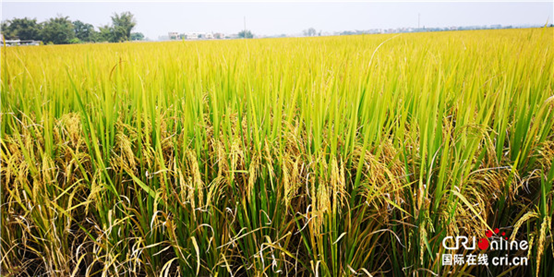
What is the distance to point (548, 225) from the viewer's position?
→ 0.85m

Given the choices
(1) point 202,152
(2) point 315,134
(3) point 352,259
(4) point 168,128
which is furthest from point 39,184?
(3) point 352,259

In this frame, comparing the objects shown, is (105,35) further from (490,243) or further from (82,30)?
(490,243)

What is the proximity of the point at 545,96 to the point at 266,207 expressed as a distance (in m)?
1.17

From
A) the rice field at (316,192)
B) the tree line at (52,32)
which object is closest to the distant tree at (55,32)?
the tree line at (52,32)

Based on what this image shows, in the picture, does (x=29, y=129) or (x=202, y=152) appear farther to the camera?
(x=29, y=129)

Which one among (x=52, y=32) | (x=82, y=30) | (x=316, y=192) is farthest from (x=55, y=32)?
(x=316, y=192)

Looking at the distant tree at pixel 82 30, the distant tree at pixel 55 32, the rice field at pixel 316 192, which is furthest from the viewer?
the distant tree at pixel 82 30

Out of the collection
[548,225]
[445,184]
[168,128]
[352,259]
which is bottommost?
[352,259]

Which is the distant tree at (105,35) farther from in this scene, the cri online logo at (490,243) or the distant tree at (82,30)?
the cri online logo at (490,243)

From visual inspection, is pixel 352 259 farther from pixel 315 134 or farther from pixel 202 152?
pixel 202 152

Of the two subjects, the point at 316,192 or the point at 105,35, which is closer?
the point at 316,192

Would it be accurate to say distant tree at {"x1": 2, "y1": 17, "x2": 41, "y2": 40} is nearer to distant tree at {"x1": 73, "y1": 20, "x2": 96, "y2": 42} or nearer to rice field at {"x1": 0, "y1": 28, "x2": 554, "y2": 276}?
distant tree at {"x1": 73, "y1": 20, "x2": 96, "y2": 42}

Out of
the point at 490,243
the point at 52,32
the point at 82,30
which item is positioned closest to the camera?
the point at 490,243

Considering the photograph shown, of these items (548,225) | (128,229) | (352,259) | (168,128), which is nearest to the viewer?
(548,225)
